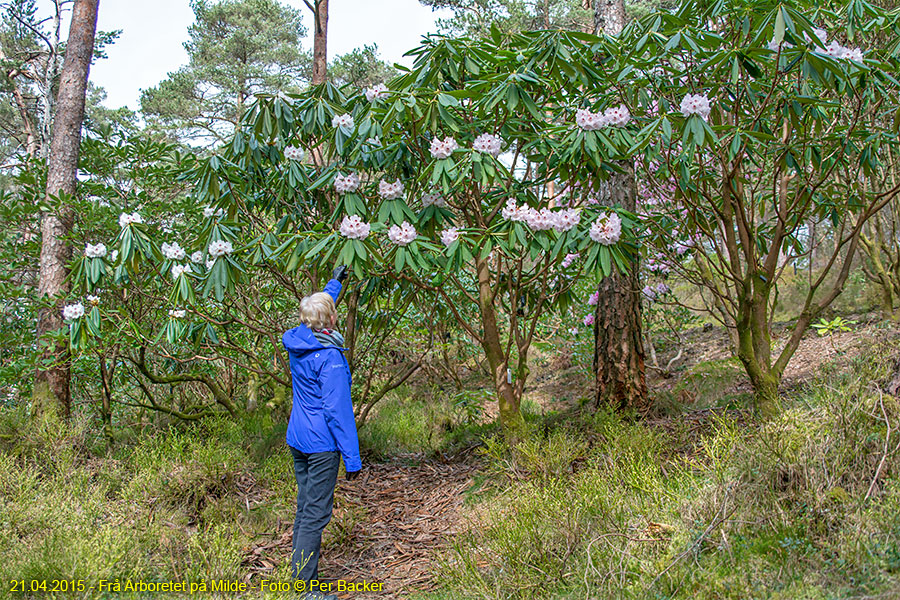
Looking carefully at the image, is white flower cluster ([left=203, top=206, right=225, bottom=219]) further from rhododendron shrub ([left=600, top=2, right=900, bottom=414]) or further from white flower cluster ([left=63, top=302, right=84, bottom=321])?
rhododendron shrub ([left=600, top=2, right=900, bottom=414])

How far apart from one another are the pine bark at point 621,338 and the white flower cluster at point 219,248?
2872 millimetres

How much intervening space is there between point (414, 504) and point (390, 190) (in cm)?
223

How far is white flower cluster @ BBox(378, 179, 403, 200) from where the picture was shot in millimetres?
3430

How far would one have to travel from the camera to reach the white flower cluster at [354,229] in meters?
3.18

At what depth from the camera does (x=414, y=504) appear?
13.6 feet

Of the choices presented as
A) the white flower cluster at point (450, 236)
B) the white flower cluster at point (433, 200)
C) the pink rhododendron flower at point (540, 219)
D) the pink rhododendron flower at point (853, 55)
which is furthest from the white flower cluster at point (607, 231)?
the pink rhododendron flower at point (853, 55)

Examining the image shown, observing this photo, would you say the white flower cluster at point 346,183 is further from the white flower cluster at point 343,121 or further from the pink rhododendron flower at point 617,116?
the pink rhododendron flower at point 617,116

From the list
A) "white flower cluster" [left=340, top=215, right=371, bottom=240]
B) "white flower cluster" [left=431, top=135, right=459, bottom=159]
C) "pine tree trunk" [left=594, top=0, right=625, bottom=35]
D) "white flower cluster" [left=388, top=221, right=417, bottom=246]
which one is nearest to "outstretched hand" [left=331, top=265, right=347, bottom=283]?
"white flower cluster" [left=340, top=215, right=371, bottom=240]

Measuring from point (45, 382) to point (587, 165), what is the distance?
4599mm

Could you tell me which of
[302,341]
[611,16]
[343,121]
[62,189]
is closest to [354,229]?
[302,341]

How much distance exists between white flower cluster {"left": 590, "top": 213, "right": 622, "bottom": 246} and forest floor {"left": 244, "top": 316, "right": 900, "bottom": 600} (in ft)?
5.20

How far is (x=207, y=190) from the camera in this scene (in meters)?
3.73

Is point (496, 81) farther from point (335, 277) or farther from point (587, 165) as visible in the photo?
point (335, 277)

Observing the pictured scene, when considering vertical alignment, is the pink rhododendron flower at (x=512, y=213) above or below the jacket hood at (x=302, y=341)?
above
